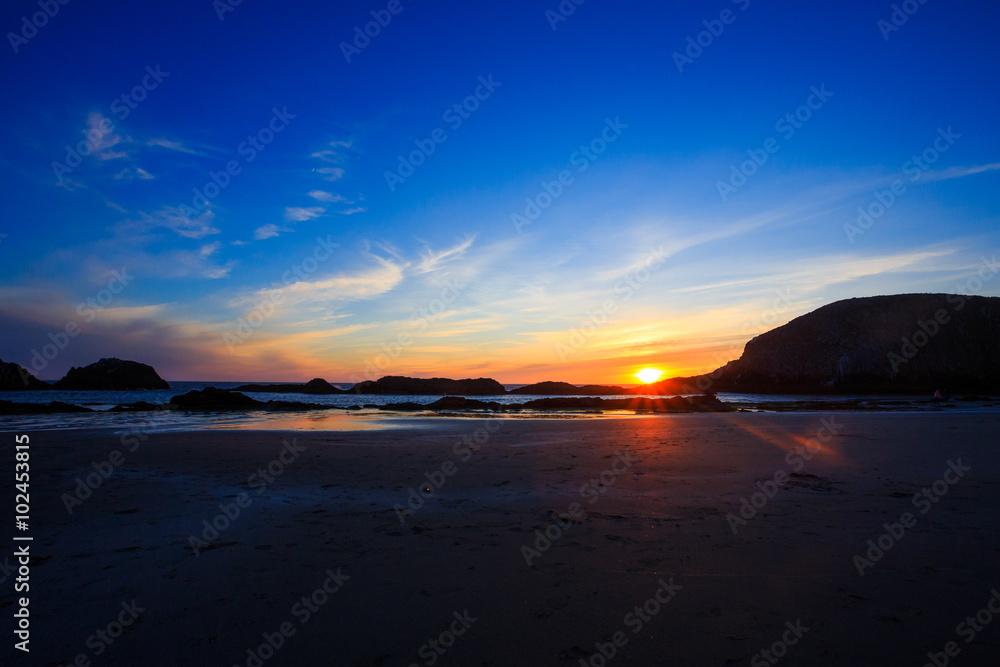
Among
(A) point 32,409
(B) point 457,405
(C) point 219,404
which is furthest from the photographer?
(B) point 457,405

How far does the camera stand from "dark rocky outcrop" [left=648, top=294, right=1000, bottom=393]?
59594 mm

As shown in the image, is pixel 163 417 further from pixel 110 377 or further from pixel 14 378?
pixel 110 377

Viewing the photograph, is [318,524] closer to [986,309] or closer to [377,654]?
[377,654]

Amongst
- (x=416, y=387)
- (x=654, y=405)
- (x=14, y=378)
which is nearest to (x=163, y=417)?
(x=654, y=405)

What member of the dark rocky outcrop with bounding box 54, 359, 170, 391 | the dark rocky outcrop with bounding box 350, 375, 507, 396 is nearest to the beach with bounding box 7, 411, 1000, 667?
the dark rocky outcrop with bounding box 350, 375, 507, 396

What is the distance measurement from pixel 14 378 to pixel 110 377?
13.4 meters

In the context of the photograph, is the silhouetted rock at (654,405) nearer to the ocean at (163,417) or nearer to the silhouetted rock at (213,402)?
the ocean at (163,417)

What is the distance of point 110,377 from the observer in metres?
82.4

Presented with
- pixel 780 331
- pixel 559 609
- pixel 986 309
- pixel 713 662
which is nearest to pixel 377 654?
pixel 559 609

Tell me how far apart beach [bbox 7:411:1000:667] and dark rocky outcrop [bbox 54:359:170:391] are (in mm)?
92558

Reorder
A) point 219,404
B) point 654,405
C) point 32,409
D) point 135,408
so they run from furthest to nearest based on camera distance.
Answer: point 654,405 → point 219,404 → point 135,408 → point 32,409

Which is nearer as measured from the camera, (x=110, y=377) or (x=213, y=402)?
(x=213, y=402)

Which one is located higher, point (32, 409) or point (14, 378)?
point (14, 378)

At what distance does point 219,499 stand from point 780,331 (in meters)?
82.1
